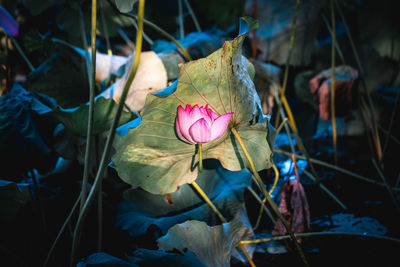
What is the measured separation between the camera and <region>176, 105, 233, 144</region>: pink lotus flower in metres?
0.55

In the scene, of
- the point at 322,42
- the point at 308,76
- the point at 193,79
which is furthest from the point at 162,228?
the point at 322,42

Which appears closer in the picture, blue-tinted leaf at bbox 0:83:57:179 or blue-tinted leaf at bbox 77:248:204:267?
blue-tinted leaf at bbox 77:248:204:267

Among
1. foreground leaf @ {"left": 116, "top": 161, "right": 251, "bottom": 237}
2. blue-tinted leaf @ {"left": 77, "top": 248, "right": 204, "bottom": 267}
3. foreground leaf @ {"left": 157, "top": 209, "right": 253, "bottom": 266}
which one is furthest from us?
foreground leaf @ {"left": 116, "top": 161, "right": 251, "bottom": 237}

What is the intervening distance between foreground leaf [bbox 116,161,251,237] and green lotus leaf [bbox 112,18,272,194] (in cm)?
20

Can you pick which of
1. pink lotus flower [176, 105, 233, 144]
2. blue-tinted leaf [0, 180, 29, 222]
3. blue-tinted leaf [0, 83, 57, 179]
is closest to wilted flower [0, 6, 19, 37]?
blue-tinted leaf [0, 83, 57, 179]

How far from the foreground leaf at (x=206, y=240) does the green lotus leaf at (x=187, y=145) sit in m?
0.11

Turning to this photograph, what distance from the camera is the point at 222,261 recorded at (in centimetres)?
66

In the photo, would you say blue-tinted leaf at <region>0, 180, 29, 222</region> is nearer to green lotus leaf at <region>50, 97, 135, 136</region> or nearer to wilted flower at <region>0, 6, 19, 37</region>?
green lotus leaf at <region>50, 97, 135, 136</region>

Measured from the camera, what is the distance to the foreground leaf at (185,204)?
2.82ft

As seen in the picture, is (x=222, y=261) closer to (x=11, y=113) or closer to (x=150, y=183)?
(x=150, y=183)

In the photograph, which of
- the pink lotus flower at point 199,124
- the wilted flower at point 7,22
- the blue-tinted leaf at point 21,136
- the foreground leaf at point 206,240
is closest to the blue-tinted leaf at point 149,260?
the foreground leaf at point 206,240

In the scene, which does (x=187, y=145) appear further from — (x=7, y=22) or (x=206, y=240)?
(x=7, y=22)

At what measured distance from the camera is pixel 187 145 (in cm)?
71

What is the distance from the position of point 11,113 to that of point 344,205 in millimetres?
1270
